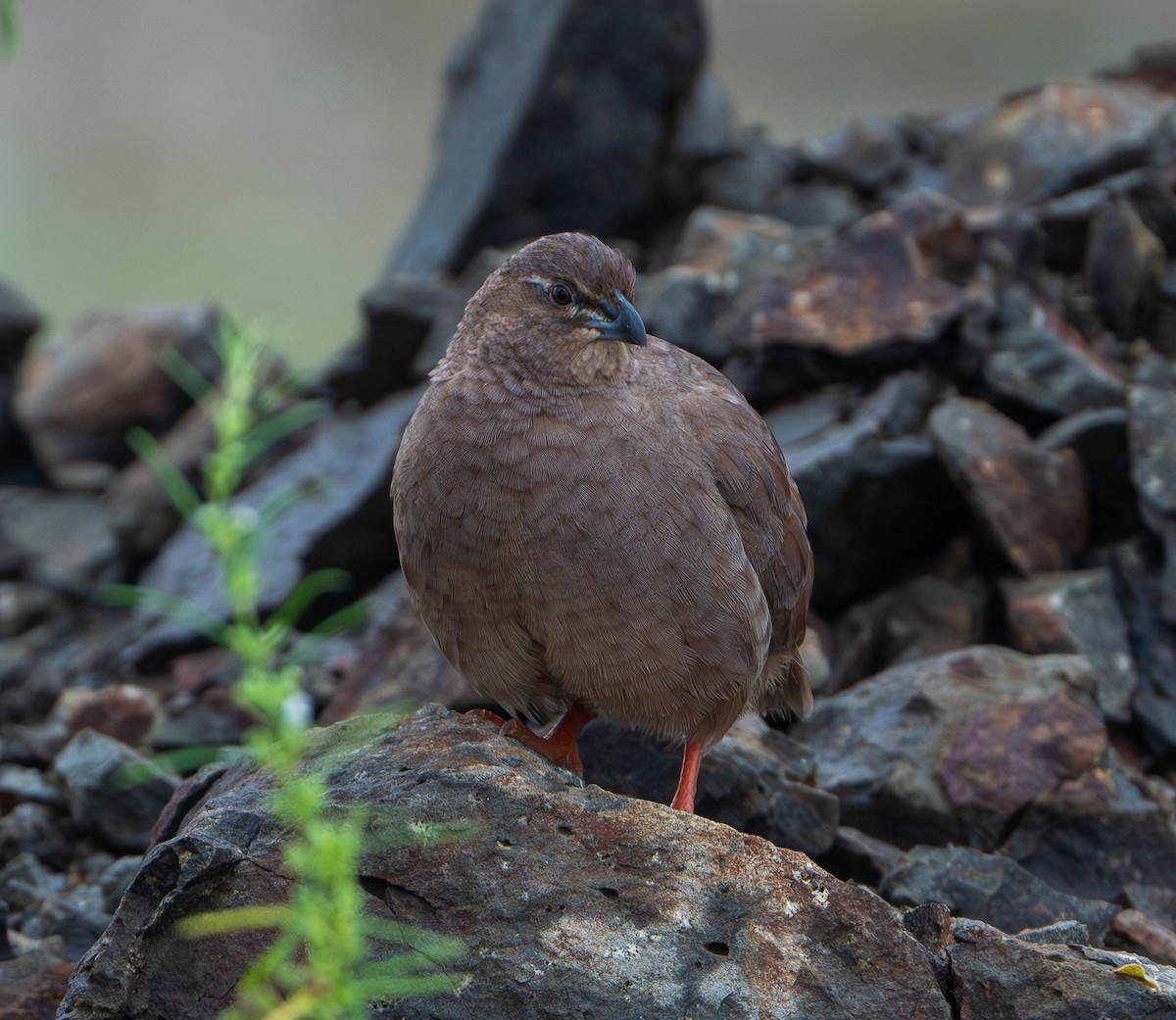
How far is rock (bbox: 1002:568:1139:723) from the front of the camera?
5.96m

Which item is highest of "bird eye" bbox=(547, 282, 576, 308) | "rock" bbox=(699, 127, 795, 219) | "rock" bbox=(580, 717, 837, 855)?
"bird eye" bbox=(547, 282, 576, 308)

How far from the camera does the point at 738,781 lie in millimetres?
4648

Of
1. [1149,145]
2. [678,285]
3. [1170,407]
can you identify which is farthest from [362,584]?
[1149,145]

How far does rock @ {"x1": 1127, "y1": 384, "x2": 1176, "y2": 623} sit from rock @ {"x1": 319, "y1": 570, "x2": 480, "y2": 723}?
115 inches

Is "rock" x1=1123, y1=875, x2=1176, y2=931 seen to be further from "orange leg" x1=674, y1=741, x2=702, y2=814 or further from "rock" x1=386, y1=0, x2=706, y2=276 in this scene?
"rock" x1=386, y1=0, x2=706, y2=276

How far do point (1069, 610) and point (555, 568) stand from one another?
2876 millimetres

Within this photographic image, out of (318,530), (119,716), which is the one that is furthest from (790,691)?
(318,530)

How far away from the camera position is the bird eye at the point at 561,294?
4461 mm

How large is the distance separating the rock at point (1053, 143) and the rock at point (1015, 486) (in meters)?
2.70

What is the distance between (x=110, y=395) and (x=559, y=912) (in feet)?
22.8

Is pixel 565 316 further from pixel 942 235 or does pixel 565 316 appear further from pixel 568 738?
pixel 942 235

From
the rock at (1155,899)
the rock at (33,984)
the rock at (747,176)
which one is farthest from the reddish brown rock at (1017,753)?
the rock at (747,176)

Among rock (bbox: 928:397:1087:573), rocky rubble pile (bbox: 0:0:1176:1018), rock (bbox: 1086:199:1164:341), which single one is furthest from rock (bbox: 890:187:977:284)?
rock (bbox: 928:397:1087:573)

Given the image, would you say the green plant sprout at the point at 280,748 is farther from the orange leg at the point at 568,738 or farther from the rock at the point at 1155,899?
the rock at the point at 1155,899
